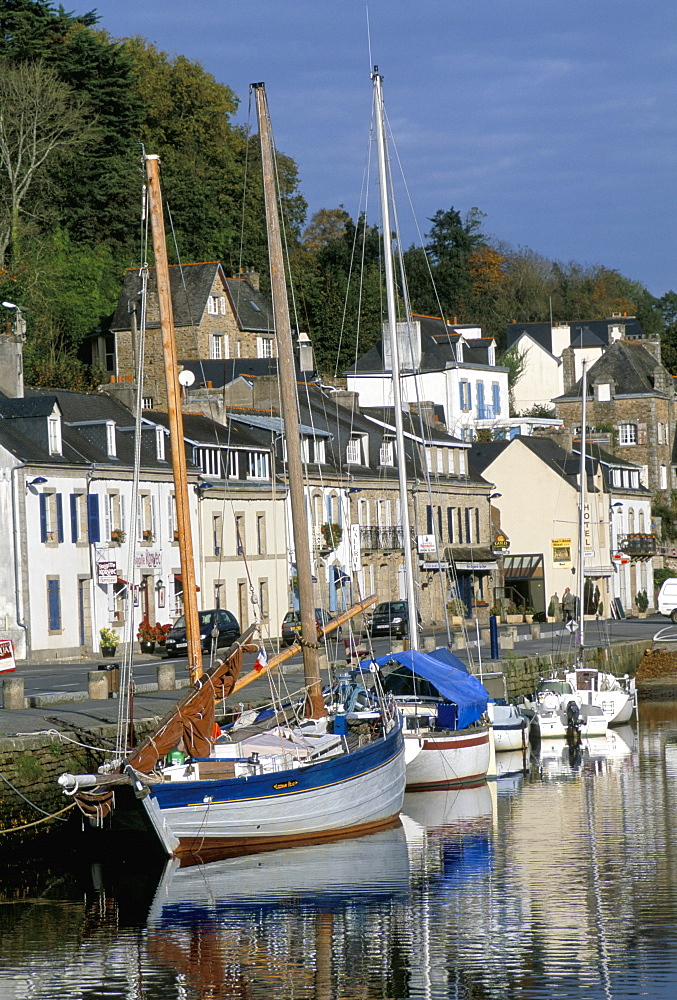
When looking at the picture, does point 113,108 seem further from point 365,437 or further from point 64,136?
→ point 365,437

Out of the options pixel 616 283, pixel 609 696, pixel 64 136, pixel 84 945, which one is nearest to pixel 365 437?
pixel 64 136

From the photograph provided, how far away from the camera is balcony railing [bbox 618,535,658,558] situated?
84.9m

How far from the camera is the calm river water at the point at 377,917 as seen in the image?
1769 centimetres

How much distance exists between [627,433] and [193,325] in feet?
105

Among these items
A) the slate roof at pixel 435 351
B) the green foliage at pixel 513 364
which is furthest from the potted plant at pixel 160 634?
the green foliage at pixel 513 364

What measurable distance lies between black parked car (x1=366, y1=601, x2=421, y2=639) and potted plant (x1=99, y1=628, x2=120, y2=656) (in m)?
11.0

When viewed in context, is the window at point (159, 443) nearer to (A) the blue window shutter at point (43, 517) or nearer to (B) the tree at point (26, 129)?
(A) the blue window shutter at point (43, 517)

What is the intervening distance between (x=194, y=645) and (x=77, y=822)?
3484mm

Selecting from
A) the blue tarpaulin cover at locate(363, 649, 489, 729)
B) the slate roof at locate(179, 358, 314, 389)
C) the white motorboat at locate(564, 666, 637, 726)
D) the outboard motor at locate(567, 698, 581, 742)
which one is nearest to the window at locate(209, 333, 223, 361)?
the slate roof at locate(179, 358, 314, 389)

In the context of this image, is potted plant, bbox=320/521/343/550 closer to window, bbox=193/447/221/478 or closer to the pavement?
window, bbox=193/447/221/478

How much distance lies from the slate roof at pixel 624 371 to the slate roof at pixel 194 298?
23689mm

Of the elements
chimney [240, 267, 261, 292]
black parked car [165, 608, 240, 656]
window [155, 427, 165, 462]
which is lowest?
black parked car [165, 608, 240, 656]

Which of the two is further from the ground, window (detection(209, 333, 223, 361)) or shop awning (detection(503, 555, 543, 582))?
window (detection(209, 333, 223, 361))

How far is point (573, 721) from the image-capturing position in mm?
42969
